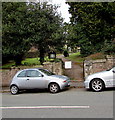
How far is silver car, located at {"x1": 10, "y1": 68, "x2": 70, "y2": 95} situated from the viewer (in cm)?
1125

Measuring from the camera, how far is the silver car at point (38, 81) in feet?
36.9

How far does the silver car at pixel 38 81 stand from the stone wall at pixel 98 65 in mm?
3878

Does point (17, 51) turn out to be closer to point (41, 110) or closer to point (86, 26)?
point (86, 26)

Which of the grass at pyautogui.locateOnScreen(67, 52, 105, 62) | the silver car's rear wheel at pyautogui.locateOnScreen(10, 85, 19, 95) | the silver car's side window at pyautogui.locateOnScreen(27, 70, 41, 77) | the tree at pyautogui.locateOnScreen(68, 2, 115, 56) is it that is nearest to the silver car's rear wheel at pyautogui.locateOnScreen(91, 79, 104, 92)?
the silver car's side window at pyautogui.locateOnScreen(27, 70, 41, 77)

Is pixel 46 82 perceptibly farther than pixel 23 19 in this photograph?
No

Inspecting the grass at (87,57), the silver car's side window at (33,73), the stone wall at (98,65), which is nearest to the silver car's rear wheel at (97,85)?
the silver car's side window at (33,73)

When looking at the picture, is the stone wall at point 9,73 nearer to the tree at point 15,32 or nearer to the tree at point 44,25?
the tree at point 15,32

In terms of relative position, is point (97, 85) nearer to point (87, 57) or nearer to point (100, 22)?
point (87, 57)

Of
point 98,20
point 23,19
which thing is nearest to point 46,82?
point 23,19

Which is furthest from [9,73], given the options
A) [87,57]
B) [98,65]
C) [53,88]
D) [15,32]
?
[98,65]

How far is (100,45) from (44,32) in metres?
6.56

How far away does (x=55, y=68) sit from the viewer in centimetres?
1576

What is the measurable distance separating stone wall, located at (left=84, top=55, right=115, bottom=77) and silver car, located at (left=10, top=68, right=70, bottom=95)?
12.7 feet

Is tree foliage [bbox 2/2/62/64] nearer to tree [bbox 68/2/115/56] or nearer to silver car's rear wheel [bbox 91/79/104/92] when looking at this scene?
tree [bbox 68/2/115/56]
